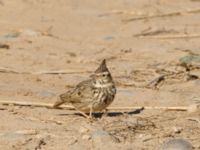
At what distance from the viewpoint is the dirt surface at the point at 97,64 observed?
8.12 metres

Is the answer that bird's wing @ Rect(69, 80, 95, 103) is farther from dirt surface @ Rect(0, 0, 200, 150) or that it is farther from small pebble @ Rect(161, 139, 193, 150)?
small pebble @ Rect(161, 139, 193, 150)

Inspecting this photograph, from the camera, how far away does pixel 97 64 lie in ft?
39.2

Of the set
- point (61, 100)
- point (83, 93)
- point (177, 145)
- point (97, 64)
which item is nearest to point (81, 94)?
point (83, 93)

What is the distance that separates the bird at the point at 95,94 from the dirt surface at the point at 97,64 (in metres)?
0.13

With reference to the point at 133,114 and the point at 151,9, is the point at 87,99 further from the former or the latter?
the point at 151,9

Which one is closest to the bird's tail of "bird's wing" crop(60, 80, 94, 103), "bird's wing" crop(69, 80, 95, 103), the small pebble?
"bird's wing" crop(60, 80, 94, 103)

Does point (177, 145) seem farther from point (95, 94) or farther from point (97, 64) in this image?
point (97, 64)

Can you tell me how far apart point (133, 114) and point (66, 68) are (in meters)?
2.72

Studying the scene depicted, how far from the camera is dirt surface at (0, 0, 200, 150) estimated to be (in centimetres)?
812

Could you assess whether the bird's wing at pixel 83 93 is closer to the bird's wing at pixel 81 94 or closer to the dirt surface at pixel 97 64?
the bird's wing at pixel 81 94

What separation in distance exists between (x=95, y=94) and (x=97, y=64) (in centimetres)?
313

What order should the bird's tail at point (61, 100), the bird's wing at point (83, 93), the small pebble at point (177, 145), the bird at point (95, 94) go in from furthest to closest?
the bird's tail at point (61, 100), the bird's wing at point (83, 93), the bird at point (95, 94), the small pebble at point (177, 145)

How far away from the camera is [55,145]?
778cm

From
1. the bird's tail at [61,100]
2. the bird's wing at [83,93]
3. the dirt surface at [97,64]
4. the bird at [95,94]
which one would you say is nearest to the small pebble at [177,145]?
the dirt surface at [97,64]
